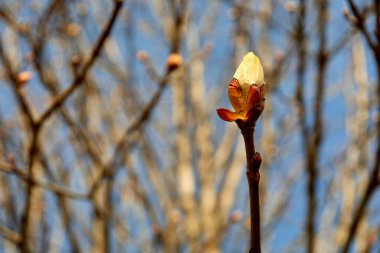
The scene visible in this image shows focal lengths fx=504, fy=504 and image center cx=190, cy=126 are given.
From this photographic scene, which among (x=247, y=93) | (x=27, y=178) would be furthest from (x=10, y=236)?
(x=247, y=93)

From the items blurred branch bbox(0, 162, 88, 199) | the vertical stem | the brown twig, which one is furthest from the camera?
blurred branch bbox(0, 162, 88, 199)

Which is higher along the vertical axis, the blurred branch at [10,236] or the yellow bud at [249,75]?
the blurred branch at [10,236]

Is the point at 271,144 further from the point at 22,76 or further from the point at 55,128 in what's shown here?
the point at 22,76

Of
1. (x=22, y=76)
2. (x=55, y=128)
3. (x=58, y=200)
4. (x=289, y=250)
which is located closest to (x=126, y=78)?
(x=55, y=128)

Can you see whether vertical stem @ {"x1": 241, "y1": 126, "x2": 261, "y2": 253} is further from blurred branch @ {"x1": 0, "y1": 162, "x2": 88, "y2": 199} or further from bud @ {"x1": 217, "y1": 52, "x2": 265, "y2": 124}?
blurred branch @ {"x1": 0, "y1": 162, "x2": 88, "y2": 199}

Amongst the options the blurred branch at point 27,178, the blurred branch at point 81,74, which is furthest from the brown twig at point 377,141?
the blurred branch at point 27,178

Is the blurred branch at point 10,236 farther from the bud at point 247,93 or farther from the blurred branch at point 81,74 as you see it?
the bud at point 247,93

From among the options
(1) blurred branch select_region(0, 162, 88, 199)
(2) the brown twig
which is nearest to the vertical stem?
(2) the brown twig

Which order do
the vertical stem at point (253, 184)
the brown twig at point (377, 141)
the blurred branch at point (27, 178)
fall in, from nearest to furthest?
1. the vertical stem at point (253, 184)
2. the brown twig at point (377, 141)
3. the blurred branch at point (27, 178)
